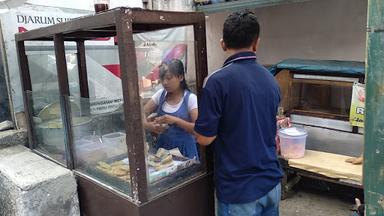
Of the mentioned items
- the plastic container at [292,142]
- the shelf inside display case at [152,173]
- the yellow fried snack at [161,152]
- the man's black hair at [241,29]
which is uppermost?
the man's black hair at [241,29]

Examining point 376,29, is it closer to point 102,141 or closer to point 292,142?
point 102,141

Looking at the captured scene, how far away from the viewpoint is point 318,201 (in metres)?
4.22

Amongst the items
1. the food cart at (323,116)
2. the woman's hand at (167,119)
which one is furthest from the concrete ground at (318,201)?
the woman's hand at (167,119)

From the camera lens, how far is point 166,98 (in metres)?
2.32

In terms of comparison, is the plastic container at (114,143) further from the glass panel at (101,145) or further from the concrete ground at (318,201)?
the concrete ground at (318,201)

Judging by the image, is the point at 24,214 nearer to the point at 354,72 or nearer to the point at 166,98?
the point at 166,98

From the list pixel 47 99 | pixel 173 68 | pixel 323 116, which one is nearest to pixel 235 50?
pixel 173 68

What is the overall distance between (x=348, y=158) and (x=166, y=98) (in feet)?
9.25

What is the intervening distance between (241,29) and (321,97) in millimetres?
3312

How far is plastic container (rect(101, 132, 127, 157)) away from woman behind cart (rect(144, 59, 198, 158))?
0.61 feet

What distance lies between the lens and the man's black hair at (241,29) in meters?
1.78

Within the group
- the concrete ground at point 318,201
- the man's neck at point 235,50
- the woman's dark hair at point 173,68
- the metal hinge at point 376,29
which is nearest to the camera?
the metal hinge at point 376,29

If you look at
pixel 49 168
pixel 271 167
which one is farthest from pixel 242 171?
pixel 49 168

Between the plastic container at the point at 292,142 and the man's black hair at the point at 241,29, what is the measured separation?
98.6 inches
